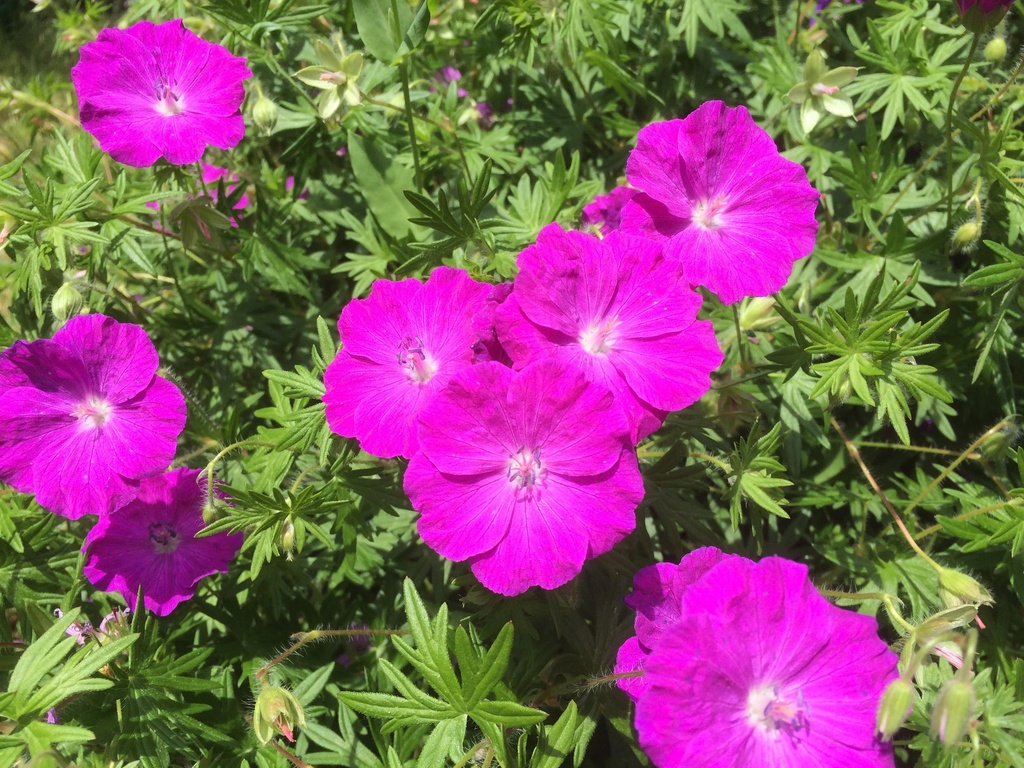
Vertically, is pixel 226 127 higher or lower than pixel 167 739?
higher

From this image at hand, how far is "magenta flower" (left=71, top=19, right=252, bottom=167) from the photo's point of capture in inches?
87.3

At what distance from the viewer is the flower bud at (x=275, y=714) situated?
1703 millimetres

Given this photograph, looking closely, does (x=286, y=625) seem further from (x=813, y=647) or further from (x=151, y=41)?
(x=151, y=41)

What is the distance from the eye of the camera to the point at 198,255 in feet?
9.73

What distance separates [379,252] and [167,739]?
5.42 feet

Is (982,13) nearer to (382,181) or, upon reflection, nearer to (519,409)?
(519,409)

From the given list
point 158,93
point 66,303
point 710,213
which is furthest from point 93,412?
point 710,213

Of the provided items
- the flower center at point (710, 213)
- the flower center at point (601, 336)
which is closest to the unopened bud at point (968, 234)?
the flower center at point (710, 213)

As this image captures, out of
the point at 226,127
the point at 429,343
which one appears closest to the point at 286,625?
the point at 429,343

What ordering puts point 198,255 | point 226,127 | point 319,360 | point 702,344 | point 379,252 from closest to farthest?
point 702,344
point 319,360
point 226,127
point 379,252
point 198,255

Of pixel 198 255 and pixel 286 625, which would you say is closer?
pixel 286 625

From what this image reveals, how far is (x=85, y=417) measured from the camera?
6.79 feet

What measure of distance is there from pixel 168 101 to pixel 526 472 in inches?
68.0

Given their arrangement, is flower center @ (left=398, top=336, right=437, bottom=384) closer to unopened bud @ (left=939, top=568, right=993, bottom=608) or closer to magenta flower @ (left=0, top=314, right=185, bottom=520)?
magenta flower @ (left=0, top=314, right=185, bottom=520)
